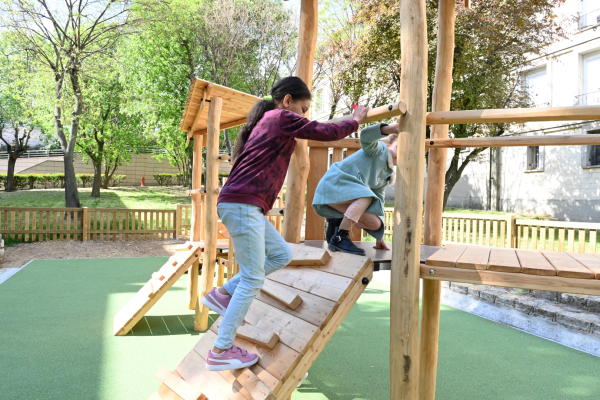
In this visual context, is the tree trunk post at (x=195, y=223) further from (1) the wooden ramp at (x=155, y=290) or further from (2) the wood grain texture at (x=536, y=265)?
(2) the wood grain texture at (x=536, y=265)

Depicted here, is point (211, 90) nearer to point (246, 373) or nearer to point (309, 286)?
point (309, 286)

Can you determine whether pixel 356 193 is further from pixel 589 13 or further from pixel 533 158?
pixel 589 13

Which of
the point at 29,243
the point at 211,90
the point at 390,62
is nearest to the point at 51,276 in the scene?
the point at 29,243

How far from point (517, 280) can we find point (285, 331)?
135cm

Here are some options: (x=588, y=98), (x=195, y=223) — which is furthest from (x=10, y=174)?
(x=588, y=98)

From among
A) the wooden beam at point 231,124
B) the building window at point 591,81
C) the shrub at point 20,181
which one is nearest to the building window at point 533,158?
the building window at point 591,81

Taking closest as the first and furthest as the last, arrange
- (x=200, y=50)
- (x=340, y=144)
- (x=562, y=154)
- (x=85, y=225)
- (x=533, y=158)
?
(x=340, y=144), (x=85, y=225), (x=562, y=154), (x=200, y=50), (x=533, y=158)

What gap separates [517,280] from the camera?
249cm

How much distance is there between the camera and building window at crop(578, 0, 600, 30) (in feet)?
55.7

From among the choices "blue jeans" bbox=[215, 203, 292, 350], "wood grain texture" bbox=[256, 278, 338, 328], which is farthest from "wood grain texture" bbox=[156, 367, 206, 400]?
"wood grain texture" bbox=[256, 278, 338, 328]

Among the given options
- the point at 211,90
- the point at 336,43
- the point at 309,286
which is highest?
the point at 336,43

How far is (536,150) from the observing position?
62.1 feet

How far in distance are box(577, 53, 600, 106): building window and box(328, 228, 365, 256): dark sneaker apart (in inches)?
685

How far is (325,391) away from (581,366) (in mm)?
2573
